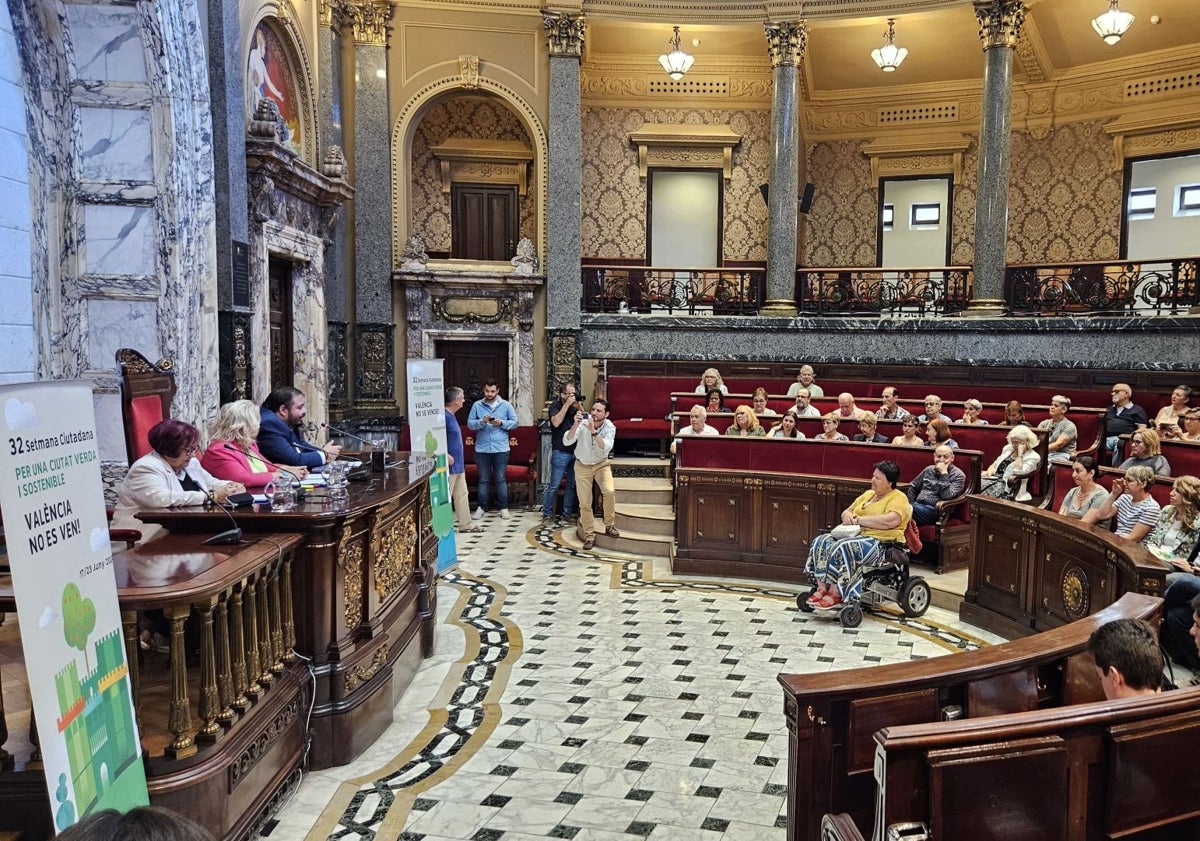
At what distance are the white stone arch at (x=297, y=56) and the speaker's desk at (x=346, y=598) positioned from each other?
18.1 ft

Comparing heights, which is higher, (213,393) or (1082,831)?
(213,393)

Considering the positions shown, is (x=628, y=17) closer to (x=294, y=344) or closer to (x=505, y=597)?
(x=294, y=344)

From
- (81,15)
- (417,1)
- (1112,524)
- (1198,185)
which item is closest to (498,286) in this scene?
(417,1)

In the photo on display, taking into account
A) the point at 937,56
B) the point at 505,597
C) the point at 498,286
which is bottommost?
the point at 505,597

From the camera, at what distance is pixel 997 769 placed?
228cm

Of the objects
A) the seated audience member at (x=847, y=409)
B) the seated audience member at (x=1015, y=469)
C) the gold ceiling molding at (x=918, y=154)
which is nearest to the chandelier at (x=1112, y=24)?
the gold ceiling molding at (x=918, y=154)

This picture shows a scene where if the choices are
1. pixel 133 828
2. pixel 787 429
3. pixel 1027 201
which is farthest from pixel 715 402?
pixel 133 828

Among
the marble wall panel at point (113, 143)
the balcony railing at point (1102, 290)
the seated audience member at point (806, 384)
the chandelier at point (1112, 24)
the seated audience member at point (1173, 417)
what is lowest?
the seated audience member at point (1173, 417)

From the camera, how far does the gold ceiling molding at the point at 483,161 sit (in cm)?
1372

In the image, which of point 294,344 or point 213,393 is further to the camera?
point 294,344

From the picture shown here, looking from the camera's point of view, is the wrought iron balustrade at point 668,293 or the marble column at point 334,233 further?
the wrought iron balustrade at point 668,293

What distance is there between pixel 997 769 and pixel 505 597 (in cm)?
524

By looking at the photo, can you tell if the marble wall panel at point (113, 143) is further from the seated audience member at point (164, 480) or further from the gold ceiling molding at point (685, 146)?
the gold ceiling molding at point (685, 146)

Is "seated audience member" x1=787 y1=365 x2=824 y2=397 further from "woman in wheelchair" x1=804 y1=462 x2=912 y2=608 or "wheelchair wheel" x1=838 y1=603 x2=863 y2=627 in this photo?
"wheelchair wheel" x1=838 y1=603 x2=863 y2=627
